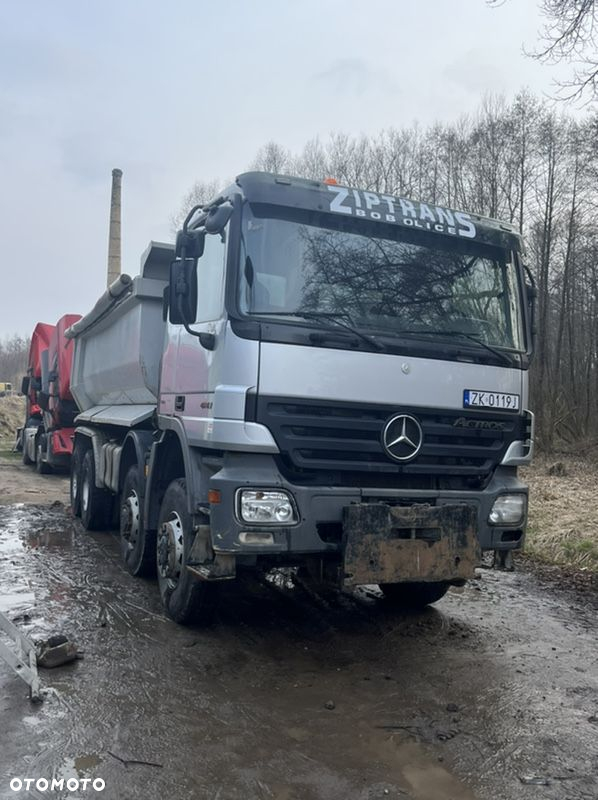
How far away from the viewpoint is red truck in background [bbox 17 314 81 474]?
1335 centimetres

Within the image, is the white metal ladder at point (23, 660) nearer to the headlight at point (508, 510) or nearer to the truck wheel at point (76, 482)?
the headlight at point (508, 510)

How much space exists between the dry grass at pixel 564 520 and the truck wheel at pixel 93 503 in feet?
17.5

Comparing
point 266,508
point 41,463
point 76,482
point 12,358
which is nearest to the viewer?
point 266,508

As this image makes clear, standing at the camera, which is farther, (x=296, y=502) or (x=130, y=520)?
(x=130, y=520)

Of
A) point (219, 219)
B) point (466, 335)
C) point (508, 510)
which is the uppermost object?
point (219, 219)

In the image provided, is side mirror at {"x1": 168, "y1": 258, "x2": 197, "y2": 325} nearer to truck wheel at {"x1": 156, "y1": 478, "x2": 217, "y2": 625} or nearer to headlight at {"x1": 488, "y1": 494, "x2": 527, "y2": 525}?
truck wheel at {"x1": 156, "y1": 478, "x2": 217, "y2": 625}

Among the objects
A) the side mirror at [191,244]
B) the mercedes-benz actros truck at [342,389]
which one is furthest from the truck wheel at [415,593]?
the side mirror at [191,244]

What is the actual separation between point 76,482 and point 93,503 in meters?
→ 1.21

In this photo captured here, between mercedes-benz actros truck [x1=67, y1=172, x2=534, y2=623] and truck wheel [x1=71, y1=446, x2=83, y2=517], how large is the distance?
4765 millimetres

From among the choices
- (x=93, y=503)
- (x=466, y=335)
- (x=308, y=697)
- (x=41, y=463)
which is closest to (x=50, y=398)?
(x=41, y=463)

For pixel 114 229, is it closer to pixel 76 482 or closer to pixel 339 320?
pixel 76 482

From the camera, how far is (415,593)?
6109 mm

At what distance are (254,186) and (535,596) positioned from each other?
4.62 metres

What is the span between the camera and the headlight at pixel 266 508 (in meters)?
4.44
